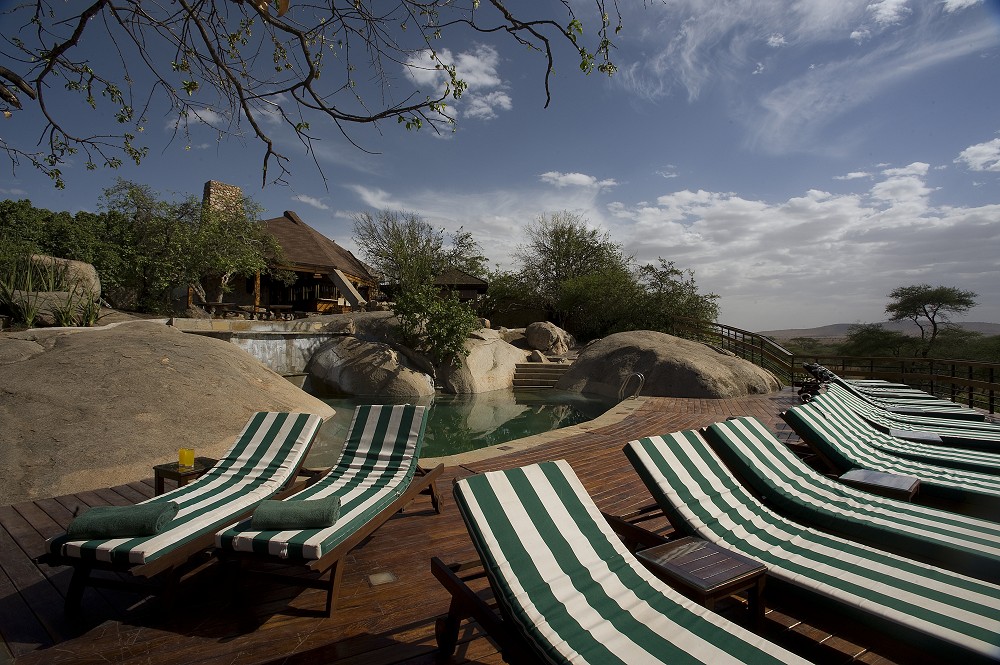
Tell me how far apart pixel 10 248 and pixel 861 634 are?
19645 millimetres

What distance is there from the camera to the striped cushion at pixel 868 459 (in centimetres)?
337

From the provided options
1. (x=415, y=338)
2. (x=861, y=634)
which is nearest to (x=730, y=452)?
(x=861, y=634)

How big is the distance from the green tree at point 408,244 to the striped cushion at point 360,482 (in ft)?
71.6

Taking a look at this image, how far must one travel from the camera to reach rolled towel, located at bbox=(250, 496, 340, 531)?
8.39 ft

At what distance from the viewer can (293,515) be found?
2.60 metres

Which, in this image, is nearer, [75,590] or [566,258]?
[75,590]

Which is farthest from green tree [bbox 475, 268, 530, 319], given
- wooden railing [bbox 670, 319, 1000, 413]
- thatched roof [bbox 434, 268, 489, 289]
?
wooden railing [bbox 670, 319, 1000, 413]

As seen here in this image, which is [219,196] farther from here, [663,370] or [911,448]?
[911,448]

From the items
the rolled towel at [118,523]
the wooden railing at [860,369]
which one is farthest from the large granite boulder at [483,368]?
the rolled towel at [118,523]

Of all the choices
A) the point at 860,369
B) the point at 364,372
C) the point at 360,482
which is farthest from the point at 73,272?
the point at 860,369

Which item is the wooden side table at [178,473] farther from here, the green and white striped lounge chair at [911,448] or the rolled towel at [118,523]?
the green and white striped lounge chair at [911,448]

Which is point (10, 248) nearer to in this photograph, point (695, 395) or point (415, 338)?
point (415, 338)

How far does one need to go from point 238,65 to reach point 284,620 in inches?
155

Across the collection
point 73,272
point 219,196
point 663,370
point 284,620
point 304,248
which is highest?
point 219,196
